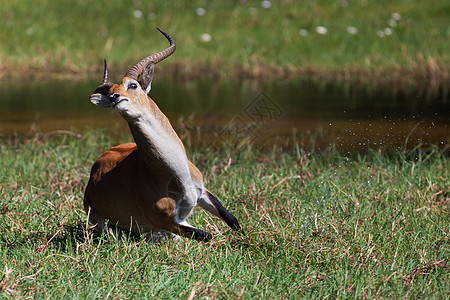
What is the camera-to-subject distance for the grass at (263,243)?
3195mm

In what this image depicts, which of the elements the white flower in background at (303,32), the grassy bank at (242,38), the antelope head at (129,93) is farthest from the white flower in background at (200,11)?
the antelope head at (129,93)

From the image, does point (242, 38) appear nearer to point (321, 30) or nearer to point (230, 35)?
point (230, 35)

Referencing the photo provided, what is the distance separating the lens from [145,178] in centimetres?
369

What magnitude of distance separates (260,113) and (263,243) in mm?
4402

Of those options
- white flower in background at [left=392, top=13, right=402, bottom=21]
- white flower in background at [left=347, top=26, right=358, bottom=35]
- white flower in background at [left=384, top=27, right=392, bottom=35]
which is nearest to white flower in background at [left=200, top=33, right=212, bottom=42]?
white flower in background at [left=347, top=26, right=358, bottom=35]

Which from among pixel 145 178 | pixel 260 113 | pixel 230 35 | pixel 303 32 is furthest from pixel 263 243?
pixel 303 32

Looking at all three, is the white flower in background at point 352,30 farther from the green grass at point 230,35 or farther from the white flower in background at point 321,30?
the white flower in background at point 321,30

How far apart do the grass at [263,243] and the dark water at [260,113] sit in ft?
4.56

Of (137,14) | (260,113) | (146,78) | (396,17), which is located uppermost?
(146,78)

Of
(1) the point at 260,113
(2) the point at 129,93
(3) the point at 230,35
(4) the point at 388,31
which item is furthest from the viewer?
(3) the point at 230,35

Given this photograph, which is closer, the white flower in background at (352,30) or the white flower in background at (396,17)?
the white flower in background at (352,30)

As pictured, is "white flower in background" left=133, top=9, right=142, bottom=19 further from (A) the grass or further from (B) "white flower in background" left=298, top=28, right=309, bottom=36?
(A) the grass

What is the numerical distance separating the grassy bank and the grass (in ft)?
17.1

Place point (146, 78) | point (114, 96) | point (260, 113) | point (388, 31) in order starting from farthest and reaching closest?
point (388, 31), point (260, 113), point (146, 78), point (114, 96)
